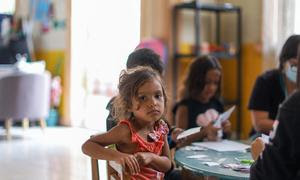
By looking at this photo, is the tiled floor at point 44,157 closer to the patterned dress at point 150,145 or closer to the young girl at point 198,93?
the young girl at point 198,93

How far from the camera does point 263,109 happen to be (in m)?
2.44

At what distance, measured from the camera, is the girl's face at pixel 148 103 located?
1461mm

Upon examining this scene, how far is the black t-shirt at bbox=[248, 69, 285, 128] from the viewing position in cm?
243

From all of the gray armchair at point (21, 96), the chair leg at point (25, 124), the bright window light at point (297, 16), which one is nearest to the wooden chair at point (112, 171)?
the bright window light at point (297, 16)

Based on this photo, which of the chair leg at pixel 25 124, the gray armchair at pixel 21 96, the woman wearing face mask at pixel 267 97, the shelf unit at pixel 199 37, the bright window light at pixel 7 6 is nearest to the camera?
the woman wearing face mask at pixel 267 97

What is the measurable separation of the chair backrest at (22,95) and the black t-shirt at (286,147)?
465cm

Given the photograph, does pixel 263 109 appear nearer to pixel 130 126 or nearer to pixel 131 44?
pixel 130 126

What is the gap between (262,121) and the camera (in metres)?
2.36

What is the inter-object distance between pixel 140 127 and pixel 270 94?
1.16m

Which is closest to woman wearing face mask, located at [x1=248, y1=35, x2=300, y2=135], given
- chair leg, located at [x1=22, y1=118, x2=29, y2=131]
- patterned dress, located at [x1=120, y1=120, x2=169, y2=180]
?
patterned dress, located at [x1=120, y1=120, x2=169, y2=180]

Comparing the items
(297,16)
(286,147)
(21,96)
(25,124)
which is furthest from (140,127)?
(25,124)

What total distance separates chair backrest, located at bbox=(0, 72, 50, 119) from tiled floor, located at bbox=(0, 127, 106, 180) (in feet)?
0.97

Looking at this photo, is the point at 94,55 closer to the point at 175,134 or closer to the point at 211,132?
the point at 211,132

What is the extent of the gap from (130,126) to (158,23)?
3701 millimetres
